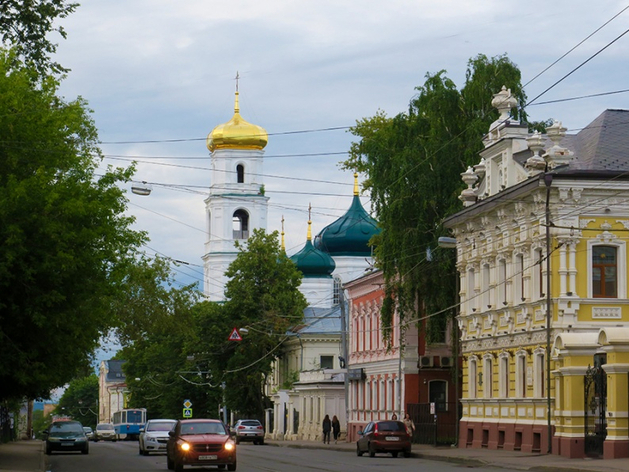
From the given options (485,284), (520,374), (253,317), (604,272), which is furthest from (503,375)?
(253,317)

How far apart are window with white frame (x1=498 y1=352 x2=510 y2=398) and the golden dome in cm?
8376

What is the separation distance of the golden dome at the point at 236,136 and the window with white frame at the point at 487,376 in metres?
82.0

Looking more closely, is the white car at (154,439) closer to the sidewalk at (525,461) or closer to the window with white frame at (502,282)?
the sidewalk at (525,461)

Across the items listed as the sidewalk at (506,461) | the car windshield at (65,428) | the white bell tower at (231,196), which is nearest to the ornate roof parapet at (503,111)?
the sidewalk at (506,461)

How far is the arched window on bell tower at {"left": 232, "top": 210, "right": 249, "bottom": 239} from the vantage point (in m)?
127

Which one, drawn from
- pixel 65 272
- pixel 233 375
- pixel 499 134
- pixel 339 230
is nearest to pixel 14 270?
pixel 65 272

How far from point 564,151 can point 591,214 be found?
6.80 feet

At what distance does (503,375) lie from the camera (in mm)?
44625

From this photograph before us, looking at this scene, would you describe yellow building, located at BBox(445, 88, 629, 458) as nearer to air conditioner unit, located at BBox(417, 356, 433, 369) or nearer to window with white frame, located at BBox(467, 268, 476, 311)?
window with white frame, located at BBox(467, 268, 476, 311)

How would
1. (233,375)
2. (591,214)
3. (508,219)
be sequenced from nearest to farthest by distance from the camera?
(591,214), (508,219), (233,375)

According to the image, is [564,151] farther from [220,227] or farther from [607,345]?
[220,227]

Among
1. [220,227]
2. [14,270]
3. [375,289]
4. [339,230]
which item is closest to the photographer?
[14,270]

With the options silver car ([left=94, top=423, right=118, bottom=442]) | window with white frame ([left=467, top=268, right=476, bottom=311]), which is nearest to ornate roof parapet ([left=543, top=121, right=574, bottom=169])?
window with white frame ([left=467, top=268, right=476, bottom=311])

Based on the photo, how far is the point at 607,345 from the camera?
33.1 meters
